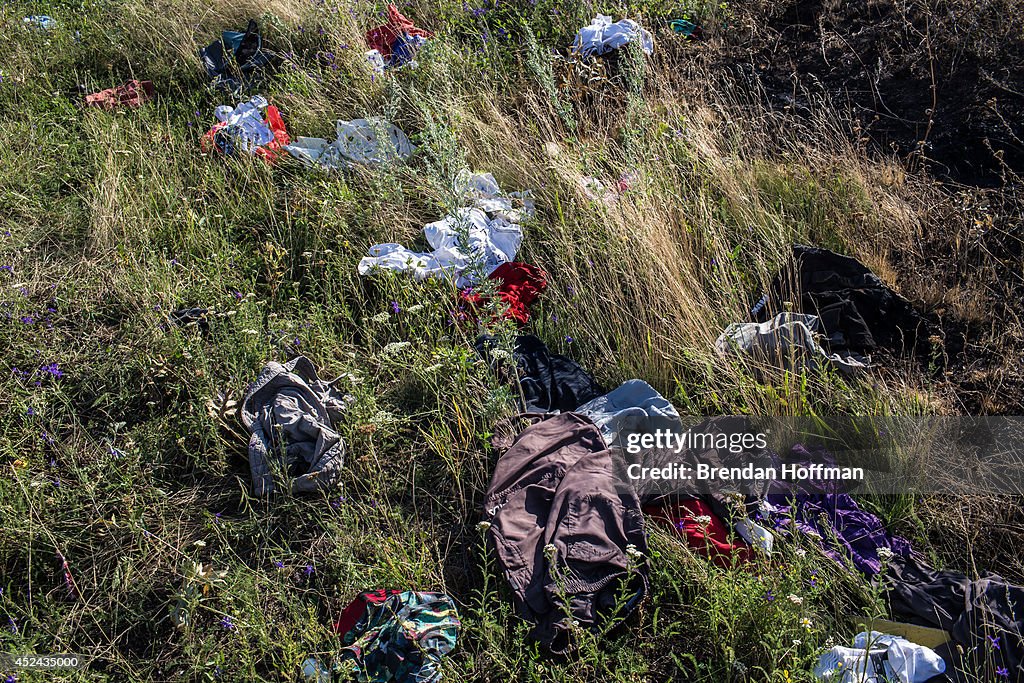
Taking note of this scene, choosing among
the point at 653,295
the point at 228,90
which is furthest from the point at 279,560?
the point at 228,90

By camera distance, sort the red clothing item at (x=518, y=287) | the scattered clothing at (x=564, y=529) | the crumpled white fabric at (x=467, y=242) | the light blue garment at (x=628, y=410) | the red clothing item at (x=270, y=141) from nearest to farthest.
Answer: the scattered clothing at (x=564, y=529) < the light blue garment at (x=628, y=410) < the red clothing item at (x=518, y=287) < the crumpled white fabric at (x=467, y=242) < the red clothing item at (x=270, y=141)

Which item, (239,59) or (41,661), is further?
(239,59)

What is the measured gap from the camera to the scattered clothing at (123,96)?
5.13m

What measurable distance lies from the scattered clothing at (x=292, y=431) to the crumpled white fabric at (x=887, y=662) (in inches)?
73.9

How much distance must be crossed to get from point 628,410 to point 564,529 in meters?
0.66

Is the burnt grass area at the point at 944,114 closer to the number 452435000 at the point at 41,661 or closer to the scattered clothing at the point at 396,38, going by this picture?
the scattered clothing at the point at 396,38

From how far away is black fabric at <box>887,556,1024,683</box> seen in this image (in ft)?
7.70

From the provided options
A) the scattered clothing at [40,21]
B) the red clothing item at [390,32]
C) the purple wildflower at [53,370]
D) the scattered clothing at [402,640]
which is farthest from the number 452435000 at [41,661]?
the scattered clothing at [40,21]

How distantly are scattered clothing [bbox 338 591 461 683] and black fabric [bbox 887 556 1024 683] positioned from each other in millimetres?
1522

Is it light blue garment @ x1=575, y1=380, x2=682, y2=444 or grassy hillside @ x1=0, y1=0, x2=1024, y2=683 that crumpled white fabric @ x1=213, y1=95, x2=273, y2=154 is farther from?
light blue garment @ x1=575, y1=380, x2=682, y2=444

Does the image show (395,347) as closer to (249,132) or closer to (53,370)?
(53,370)

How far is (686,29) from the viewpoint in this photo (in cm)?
550

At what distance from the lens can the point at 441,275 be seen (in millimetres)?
3809

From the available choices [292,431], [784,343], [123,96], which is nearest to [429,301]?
[292,431]
